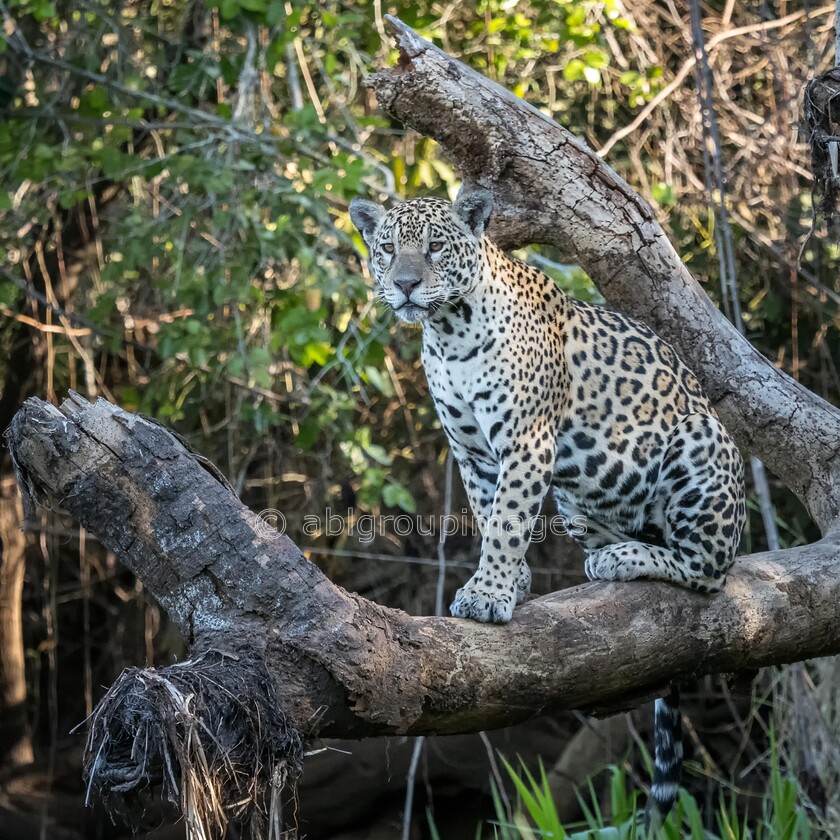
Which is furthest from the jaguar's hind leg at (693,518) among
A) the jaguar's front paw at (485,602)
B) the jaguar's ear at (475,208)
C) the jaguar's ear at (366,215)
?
the jaguar's ear at (366,215)

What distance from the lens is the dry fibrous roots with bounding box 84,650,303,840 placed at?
2.56 m

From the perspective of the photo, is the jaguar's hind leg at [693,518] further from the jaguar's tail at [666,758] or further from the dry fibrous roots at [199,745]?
the dry fibrous roots at [199,745]

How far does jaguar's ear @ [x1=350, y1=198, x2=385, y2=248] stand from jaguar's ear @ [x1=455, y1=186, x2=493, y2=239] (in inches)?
14.9

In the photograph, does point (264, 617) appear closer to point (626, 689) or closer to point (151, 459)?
point (151, 459)

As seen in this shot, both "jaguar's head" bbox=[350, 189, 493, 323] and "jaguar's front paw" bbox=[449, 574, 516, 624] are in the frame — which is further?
"jaguar's head" bbox=[350, 189, 493, 323]

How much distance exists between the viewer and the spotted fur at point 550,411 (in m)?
4.28

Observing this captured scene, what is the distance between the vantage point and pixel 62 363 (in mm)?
8688

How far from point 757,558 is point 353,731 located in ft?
7.14

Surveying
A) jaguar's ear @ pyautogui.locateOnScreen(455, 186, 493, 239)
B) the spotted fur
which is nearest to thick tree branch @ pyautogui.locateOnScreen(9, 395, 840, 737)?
the spotted fur

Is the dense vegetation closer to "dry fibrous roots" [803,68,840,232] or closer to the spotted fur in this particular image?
the spotted fur

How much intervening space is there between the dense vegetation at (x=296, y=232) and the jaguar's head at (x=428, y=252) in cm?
166

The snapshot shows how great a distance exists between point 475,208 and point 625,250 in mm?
1028

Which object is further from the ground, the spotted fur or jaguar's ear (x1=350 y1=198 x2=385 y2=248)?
jaguar's ear (x1=350 y1=198 x2=385 y2=248)

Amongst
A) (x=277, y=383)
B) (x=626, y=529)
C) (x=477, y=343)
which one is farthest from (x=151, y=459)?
(x=277, y=383)
